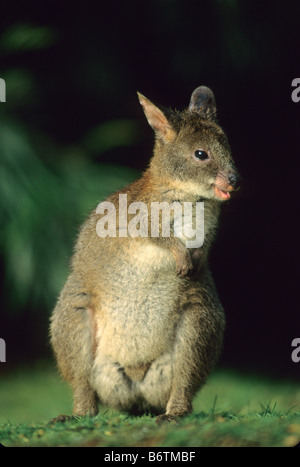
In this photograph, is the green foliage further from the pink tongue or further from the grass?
the pink tongue

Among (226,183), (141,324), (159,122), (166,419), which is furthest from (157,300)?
(159,122)

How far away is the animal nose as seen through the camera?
19.5ft

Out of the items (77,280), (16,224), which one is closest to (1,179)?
(16,224)

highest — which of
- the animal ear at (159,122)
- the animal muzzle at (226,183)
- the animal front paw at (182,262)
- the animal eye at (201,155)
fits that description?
the animal ear at (159,122)

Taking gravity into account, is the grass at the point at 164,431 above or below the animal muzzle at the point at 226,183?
below

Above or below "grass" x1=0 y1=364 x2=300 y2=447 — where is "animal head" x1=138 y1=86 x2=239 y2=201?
above

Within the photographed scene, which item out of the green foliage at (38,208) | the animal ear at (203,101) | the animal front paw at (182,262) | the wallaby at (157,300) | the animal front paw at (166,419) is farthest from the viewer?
the green foliage at (38,208)

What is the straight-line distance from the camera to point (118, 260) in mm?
6137

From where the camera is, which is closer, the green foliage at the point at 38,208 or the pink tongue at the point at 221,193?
the pink tongue at the point at 221,193

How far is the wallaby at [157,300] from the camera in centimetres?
605

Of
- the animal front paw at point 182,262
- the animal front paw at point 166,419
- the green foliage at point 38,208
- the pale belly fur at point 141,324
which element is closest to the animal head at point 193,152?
the animal front paw at point 182,262

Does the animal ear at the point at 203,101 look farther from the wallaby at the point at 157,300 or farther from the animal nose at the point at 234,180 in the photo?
the animal nose at the point at 234,180

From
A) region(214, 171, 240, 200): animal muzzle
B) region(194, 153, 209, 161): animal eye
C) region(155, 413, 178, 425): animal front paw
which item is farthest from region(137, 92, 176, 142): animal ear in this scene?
region(155, 413, 178, 425): animal front paw

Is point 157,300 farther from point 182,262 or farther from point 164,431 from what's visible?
point 164,431
